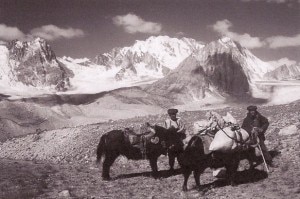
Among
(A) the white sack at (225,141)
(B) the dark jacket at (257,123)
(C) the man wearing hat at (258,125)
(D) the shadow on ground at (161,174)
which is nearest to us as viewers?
(A) the white sack at (225,141)

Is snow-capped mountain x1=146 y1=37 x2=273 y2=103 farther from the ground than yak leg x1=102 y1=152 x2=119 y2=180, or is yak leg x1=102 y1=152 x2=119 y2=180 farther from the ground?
snow-capped mountain x1=146 y1=37 x2=273 y2=103

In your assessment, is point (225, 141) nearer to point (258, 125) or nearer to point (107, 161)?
point (258, 125)

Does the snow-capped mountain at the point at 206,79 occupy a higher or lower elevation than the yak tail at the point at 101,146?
higher

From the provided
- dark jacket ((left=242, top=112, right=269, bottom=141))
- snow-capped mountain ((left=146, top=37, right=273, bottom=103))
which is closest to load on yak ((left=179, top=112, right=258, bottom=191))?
dark jacket ((left=242, top=112, right=269, bottom=141))

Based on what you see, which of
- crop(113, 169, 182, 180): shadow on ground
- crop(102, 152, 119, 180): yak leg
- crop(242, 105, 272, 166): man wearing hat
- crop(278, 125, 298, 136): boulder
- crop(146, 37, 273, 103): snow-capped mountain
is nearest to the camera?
crop(242, 105, 272, 166): man wearing hat

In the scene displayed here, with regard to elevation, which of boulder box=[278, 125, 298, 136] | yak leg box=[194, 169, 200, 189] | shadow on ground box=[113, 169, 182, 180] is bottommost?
shadow on ground box=[113, 169, 182, 180]

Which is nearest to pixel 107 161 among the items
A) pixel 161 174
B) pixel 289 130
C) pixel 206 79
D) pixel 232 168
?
pixel 161 174

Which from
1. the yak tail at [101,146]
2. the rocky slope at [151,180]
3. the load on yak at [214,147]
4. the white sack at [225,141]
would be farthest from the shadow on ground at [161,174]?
the white sack at [225,141]

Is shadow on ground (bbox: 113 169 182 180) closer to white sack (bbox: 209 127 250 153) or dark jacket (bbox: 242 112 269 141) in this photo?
dark jacket (bbox: 242 112 269 141)

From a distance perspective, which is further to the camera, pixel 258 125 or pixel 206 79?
pixel 206 79

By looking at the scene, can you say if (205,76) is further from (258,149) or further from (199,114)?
(258,149)

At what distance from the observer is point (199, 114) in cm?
3441

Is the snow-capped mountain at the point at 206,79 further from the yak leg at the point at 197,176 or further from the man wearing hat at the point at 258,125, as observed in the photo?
the yak leg at the point at 197,176

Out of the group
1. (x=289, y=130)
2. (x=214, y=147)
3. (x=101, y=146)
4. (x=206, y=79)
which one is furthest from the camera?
(x=206, y=79)
